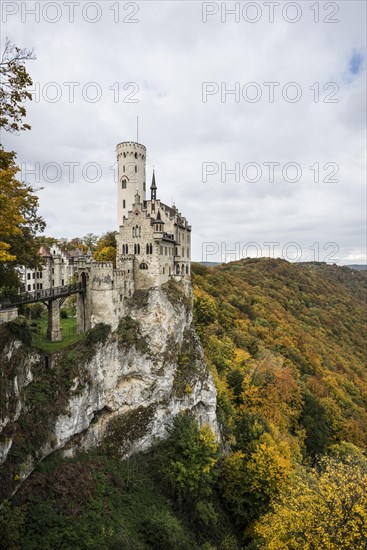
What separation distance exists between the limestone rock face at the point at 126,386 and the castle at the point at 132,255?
1795 millimetres

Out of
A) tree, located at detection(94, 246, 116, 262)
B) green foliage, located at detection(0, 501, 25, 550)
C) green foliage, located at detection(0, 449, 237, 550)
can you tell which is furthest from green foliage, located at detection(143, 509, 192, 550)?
tree, located at detection(94, 246, 116, 262)

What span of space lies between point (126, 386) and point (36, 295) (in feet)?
41.1

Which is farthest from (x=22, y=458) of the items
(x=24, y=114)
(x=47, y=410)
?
(x=24, y=114)

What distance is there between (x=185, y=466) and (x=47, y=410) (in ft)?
44.8

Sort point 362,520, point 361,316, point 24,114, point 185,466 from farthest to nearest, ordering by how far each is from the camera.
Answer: point 361,316 < point 185,466 < point 362,520 < point 24,114

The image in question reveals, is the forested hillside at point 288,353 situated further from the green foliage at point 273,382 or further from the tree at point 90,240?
the tree at point 90,240

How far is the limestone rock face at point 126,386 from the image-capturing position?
22703 mm

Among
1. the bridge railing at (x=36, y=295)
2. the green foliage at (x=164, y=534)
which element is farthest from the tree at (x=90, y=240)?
the green foliage at (x=164, y=534)

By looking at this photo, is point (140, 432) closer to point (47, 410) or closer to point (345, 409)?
point (47, 410)

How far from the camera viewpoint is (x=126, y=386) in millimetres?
31922

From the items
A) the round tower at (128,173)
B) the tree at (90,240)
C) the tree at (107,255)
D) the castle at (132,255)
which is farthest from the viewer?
the tree at (90,240)

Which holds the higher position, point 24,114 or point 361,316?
point 24,114

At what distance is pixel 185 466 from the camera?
29438mm

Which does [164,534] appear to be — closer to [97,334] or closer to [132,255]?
[97,334]
